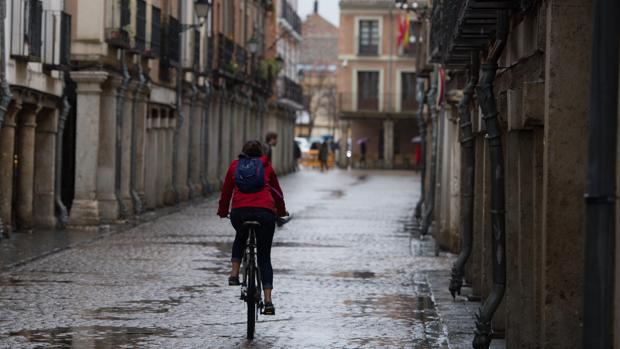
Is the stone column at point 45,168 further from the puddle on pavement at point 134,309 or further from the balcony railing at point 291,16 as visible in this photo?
the balcony railing at point 291,16

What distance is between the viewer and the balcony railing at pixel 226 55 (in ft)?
154

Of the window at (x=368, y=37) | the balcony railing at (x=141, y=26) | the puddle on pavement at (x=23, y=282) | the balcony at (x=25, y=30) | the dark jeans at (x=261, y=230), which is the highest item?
the window at (x=368, y=37)

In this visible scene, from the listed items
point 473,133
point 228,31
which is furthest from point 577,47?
point 228,31

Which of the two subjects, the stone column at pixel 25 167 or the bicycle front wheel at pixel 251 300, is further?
the stone column at pixel 25 167

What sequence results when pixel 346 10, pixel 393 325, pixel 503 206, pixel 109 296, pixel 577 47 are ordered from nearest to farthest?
pixel 577 47 < pixel 503 206 < pixel 393 325 < pixel 109 296 < pixel 346 10

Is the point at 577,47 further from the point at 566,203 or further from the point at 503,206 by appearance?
the point at 503,206

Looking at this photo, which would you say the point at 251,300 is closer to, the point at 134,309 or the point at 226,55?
the point at 134,309

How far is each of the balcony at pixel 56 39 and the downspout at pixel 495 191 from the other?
15340 millimetres

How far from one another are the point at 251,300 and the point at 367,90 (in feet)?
250

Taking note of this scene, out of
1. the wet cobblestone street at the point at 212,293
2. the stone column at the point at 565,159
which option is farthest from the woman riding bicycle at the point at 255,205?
the stone column at the point at 565,159

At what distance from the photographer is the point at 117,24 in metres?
29.3

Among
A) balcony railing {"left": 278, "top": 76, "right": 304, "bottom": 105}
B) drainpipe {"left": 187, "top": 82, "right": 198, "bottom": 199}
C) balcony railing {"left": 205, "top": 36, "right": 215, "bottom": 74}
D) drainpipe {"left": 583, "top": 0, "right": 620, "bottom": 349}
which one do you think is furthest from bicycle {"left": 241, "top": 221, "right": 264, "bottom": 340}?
balcony railing {"left": 278, "top": 76, "right": 304, "bottom": 105}

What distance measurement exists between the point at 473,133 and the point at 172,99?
76.1 ft

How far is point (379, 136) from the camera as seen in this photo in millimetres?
88875
